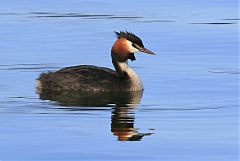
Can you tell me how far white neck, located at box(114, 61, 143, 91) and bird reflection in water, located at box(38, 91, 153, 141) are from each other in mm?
144

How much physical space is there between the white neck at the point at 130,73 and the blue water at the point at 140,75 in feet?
0.46

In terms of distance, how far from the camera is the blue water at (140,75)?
1281 cm

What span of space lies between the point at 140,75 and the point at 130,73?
678 mm

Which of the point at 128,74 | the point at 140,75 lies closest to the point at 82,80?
the point at 128,74

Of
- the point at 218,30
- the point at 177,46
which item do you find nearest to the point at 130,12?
the point at 218,30

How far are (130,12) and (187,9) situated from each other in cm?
128

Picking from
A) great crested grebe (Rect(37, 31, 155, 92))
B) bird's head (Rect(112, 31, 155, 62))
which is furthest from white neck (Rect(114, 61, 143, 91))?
bird's head (Rect(112, 31, 155, 62))

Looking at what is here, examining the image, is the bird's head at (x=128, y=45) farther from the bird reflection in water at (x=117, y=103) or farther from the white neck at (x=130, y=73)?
the bird reflection in water at (x=117, y=103)

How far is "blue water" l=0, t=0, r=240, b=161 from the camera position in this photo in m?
12.8

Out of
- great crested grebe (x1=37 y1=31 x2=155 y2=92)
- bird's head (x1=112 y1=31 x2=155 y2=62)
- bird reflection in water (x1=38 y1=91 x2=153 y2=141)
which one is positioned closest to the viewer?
bird reflection in water (x1=38 y1=91 x2=153 y2=141)

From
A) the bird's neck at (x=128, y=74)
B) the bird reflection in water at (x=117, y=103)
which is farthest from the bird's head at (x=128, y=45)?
the bird reflection in water at (x=117, y=103)

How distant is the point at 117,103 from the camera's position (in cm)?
1633

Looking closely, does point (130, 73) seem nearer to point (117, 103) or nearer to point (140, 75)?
point (140, 75)

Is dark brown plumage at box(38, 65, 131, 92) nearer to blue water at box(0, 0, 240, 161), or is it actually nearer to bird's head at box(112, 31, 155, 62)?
blue water at box(0, 0, 240, 161)
